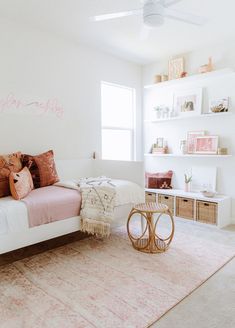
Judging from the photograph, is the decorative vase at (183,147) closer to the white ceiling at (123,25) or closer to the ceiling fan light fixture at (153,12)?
the white ceiling at (123,25)

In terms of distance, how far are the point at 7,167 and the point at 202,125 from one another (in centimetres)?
268

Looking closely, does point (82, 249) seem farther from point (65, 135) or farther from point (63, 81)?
point (63, 81)

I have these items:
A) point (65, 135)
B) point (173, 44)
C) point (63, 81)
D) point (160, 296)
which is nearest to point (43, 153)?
point (65, 135)

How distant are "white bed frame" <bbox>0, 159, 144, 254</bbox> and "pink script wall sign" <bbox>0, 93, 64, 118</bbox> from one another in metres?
0.65

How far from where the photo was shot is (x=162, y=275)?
207cm

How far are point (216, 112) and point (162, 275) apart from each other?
2333 millimetres

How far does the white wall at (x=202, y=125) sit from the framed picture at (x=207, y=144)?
78mm

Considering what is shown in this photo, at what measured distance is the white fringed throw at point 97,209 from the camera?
2506 mm

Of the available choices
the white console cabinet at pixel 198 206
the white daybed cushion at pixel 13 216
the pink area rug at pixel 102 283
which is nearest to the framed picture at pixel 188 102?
the white console cabinet at pixel 198 206

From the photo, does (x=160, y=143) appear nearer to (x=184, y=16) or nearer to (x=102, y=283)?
(x=184, y=16)

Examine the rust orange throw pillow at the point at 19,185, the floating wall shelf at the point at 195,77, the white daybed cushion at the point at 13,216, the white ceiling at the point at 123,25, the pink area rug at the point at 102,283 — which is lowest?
the pink area rug at the point at 102,283

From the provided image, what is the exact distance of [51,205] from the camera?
90.7 inches

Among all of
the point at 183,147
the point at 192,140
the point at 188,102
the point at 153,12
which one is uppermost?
the point at 153,12

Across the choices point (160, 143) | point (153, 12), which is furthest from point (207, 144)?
point (153, 12)
